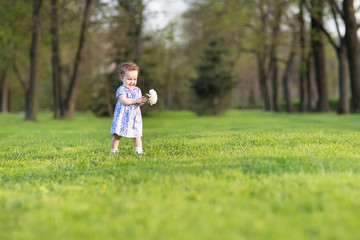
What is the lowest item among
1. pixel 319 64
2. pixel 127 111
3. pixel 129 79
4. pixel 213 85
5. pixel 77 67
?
pixel 127 111

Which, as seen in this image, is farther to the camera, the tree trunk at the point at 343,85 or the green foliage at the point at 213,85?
the green foliage at the point at 213,85

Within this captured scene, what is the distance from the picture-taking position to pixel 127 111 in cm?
667

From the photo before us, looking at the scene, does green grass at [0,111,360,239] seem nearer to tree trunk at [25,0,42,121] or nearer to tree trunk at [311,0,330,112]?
tree trunk at [25,0,42,121]

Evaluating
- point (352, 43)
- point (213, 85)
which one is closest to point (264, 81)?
point (213, 85)

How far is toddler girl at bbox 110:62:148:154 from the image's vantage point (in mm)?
6566

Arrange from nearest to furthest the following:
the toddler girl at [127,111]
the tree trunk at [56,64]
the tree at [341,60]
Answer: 1. the toddler girl at [127,111]
2. the tree trunk at [56,64]
3. the tree at [341,60]

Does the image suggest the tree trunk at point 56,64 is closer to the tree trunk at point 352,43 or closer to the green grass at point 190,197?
the tree trunk at point 352,43

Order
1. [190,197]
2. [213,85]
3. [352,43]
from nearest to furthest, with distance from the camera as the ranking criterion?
[190,197]
[352,43]
[213,85]

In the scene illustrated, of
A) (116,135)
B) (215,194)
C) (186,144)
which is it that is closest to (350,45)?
(186,144)

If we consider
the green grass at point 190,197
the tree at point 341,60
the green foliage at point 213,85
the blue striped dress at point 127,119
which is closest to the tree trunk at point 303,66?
the tree at point 341,60

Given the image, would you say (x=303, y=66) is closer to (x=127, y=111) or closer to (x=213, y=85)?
(x=213, y=85)

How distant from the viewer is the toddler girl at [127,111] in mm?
6566

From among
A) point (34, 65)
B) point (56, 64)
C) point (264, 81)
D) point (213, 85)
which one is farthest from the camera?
point (264, 81)

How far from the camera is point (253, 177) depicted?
162 inches
